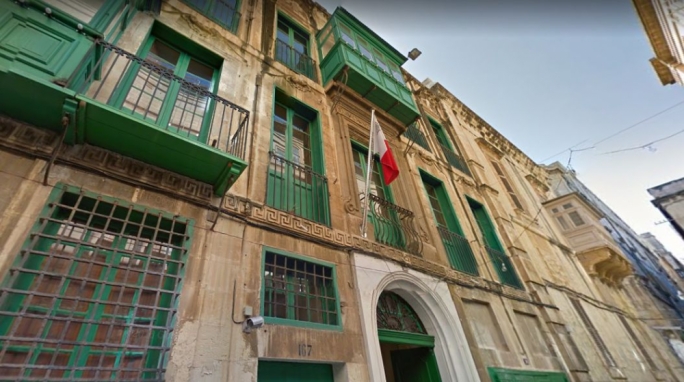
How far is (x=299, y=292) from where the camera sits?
4.36m

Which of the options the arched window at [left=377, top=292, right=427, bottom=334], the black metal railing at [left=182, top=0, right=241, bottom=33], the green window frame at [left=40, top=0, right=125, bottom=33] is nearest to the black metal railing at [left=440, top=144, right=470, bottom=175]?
the arched window at [left=377, top=292, right=427, bottom=334]

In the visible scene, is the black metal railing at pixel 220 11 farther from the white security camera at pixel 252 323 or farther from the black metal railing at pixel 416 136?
the white security camera at pixel 252 323

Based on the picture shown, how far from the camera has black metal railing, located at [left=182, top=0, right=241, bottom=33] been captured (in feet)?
21.8

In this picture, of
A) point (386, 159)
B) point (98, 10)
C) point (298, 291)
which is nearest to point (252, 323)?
point (298, 291)

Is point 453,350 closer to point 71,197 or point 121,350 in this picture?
point 121,350

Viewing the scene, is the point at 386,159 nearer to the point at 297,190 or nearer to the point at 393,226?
the point at 393,226

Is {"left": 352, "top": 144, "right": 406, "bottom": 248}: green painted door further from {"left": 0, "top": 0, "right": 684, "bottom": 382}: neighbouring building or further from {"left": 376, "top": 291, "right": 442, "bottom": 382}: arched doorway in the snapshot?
{"left": 376, "top": 291, "right": 442, "bottom": 382}: arched doorway

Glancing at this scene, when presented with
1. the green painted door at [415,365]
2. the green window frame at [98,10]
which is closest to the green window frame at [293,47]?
the green window frame at [98,10]

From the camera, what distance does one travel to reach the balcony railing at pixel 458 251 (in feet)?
25.3

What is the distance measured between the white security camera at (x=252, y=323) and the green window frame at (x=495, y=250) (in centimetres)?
765

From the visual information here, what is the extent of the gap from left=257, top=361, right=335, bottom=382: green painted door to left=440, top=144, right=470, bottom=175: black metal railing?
9484 millimetres

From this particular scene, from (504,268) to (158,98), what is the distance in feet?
→ 31.9

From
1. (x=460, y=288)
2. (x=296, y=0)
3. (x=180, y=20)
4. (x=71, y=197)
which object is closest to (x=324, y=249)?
(x=71, y=197)

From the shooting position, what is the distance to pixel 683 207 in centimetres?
2373
